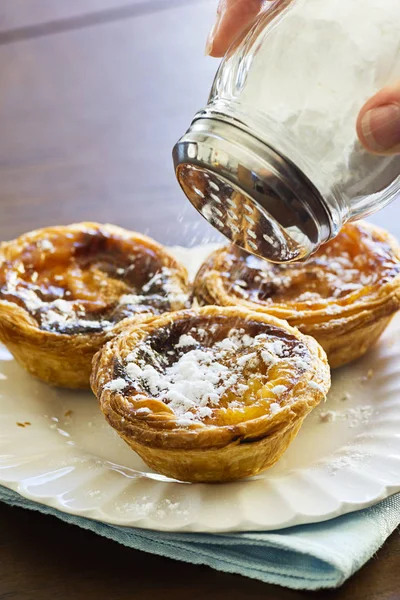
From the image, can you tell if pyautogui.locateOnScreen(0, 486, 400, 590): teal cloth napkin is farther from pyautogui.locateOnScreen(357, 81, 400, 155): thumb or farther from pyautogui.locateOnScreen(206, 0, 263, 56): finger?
pyautogui.locateOnScreen(206, 0, 263, 56): finger

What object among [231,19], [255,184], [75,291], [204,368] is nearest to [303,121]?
[255,184]

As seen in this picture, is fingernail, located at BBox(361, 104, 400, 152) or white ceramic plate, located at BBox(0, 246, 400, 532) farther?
white ceramic plate, located at BBox(0, 246, 400, 532)

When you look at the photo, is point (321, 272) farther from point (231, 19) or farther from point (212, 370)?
point (231, 19)

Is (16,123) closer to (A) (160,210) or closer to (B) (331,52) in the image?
(A) (160,210)

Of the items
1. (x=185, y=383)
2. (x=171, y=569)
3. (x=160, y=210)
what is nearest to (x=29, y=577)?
(x=171, y=569)

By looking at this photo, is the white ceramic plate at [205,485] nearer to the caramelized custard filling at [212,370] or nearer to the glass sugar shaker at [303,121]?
the caramelized custard filling at [212,370]

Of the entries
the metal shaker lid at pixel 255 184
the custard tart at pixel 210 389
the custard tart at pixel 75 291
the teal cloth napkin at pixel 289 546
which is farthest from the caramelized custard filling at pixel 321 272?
the teal cloth napkin at pixel 289 546

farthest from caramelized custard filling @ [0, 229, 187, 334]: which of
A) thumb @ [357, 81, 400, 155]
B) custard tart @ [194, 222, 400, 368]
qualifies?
thumb @ [357, 81, 400, 155]
